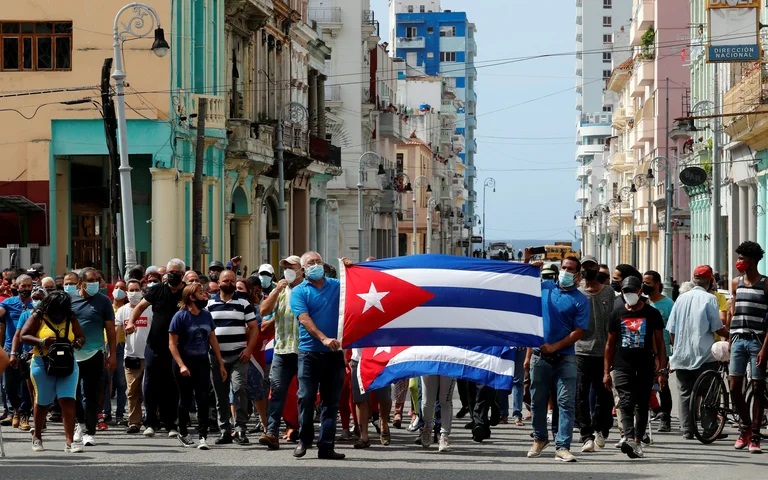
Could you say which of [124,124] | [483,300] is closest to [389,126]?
[124,124]

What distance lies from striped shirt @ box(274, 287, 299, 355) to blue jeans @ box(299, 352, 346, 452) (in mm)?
310

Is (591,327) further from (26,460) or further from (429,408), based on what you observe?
(26,460)

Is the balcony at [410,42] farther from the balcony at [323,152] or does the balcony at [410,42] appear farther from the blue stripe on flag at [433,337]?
the blue stripe on flag at [433,337]

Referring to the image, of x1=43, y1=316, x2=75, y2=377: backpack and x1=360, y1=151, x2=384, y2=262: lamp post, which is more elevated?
x1=360, y1=151, x2=384, y2=262: lamp post

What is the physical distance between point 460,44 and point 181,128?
443ft

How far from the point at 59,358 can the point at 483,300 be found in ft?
13.8

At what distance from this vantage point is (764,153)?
141ft

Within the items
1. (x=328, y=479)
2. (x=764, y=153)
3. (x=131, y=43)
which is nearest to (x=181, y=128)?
(x=131, y=43)

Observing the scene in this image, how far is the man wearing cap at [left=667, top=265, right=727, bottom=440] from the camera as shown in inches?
648

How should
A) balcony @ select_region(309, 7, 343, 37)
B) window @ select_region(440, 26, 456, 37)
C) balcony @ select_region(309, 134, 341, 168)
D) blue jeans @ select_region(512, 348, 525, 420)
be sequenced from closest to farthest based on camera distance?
blue jeans @ select_region(512, 348, 525, 420)
balcony @ select_region(309, 134, 341, 168)
balcony @ select_region(309, 7, 343, 37)
window @ select_region(440, 26, 456, 37)

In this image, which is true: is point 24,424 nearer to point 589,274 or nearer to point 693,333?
point 589,274

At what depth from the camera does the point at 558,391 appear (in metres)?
14.8

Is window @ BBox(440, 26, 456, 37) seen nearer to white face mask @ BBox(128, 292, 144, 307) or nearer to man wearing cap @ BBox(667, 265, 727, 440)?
white face mask @ BBox(128, 292, 144, 307)

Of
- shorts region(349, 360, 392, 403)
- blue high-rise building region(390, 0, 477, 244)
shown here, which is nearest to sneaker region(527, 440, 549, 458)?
shorts region(349, 360, 392, 403)
